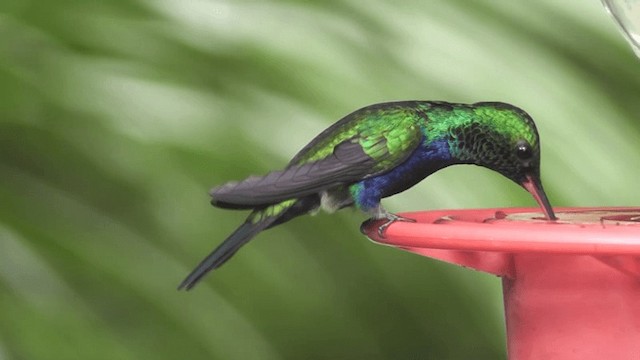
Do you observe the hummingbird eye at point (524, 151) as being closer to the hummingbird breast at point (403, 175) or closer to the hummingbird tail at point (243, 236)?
the hummingbird breast at point (403, 175)

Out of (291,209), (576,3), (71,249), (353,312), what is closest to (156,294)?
(71,249)

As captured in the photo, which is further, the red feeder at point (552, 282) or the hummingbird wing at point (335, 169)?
the hummingbird wing at point (335, 169)

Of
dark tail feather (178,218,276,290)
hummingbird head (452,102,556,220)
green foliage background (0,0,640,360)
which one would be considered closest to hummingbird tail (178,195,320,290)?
dark tail feather (178,218,276,290)

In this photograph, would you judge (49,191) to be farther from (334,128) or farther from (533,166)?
(533,166)

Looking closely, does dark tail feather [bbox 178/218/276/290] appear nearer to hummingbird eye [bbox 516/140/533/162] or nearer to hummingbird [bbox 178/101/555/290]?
hummingbird [bbox 178/101/555/290]

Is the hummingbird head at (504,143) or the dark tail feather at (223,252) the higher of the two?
the hummingbird head at (504,143)

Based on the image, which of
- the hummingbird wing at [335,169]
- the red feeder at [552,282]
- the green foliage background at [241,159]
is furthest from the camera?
the green foliage background at [241,159]

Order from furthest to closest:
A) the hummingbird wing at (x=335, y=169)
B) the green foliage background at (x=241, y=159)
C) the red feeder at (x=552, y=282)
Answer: the green foliage background at (x=241, y=159) → the hummingbird wing at (x=335, y=169) → the red feeder at (x=552, y=282)

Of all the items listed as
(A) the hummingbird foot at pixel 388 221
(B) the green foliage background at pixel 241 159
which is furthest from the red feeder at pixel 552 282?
(B) the green foliage background at pixel 241 159

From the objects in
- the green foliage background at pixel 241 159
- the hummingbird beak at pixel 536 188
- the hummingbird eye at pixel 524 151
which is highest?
the hummingbird eye at pixel 524 151
